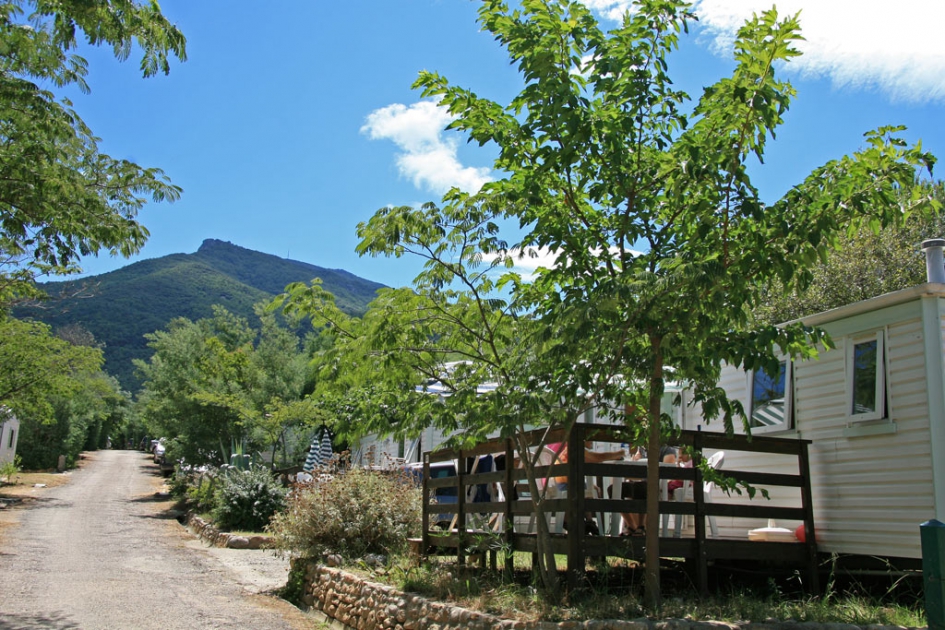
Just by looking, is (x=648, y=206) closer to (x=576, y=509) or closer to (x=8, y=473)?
(x=576, y=509)

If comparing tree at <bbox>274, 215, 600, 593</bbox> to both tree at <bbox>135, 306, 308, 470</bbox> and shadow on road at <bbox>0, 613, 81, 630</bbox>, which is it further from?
tree at <bbox>135, 306, 308, 470</bbox>

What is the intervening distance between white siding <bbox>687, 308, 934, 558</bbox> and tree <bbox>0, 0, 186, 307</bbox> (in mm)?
7660

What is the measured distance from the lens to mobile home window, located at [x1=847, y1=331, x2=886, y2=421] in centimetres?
743

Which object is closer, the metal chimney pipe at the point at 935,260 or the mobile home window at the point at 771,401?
the metal chimney pipe at the point at 935,260

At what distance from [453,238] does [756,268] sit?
8.89ft

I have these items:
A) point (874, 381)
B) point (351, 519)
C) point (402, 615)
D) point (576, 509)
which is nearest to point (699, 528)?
point (576, 509)

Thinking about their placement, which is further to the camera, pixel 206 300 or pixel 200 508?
pixel 206 300

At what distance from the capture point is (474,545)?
7.86 meters

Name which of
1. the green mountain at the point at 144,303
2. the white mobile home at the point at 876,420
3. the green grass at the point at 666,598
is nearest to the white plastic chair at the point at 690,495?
the green grass at the point at 666,598

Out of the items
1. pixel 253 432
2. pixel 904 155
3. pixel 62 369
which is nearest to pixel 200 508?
pixel 253 432

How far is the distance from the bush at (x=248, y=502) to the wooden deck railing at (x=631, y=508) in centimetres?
1051

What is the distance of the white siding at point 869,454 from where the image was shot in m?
7.01

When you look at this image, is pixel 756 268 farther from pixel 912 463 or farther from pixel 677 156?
pixel 912 463

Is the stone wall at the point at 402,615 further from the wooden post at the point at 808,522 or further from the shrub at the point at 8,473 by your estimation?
the shrub at the point at 8,473
